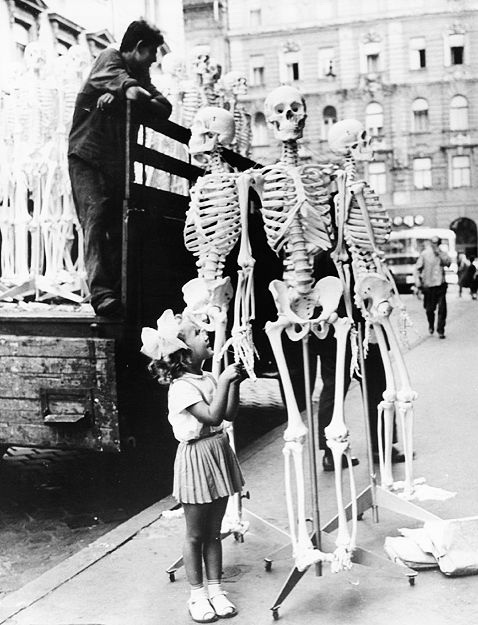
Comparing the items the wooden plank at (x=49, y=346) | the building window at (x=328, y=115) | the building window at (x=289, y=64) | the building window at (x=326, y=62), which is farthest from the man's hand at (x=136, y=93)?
the building window at (x=328, y=115)

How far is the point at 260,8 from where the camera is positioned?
17625 mm

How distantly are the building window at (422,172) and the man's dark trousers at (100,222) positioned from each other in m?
25.8

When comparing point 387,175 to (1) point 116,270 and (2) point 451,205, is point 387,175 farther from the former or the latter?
(1) point 116,270

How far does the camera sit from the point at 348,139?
405 cm

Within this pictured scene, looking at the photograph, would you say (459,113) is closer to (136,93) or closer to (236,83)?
(236,83)

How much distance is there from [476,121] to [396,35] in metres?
8.79

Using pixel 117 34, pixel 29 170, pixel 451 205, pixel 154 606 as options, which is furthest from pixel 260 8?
pixel 154 606

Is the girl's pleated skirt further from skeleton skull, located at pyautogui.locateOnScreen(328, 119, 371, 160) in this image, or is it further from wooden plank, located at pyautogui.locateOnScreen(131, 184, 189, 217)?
wooden plank, located at pyautogui.locateOnScreen(131, 184, 189, 217)

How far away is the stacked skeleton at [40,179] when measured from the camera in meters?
7.22

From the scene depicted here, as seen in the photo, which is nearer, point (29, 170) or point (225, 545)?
point (225, 545)

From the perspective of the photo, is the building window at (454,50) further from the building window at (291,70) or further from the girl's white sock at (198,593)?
the girl's white sock at (198,593)

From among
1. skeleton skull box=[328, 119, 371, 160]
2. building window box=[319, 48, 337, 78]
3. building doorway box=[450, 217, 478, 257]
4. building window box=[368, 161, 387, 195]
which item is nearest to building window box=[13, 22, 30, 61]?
building window box=[319, 48, 337, 78]

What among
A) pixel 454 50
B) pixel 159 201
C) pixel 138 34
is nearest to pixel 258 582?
pixel 159 201

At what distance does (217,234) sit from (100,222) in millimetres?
1200
